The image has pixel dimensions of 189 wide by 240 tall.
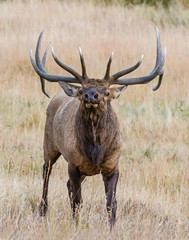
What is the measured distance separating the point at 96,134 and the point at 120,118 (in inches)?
178

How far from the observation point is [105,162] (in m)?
5.74

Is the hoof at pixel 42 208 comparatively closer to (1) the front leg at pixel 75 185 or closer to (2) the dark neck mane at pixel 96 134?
(1) the front leg at pixel 75 185

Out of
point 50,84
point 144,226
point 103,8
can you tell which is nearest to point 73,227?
point 144,226

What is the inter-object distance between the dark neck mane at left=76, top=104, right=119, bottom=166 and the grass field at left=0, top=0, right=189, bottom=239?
530 millimetres

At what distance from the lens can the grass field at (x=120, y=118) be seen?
5598 millimetres

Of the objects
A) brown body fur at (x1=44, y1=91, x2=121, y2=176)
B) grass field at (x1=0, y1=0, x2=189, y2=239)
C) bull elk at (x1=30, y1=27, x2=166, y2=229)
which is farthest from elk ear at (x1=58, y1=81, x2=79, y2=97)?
grass field at (x1=0, y1=0, x2=189, y2=239)

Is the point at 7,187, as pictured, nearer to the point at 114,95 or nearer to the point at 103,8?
the point at 114,95

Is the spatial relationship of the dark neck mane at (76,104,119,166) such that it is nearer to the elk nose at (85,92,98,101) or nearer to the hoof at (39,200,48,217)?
the elk nose at (85,92,98,101)

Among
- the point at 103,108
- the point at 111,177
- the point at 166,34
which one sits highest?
the point at 166,34

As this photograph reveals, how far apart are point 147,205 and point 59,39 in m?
8.52

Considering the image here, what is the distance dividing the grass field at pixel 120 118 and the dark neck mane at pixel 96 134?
53 centimetres

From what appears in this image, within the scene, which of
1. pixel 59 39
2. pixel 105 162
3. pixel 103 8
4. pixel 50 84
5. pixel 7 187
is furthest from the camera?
pixel 103 8

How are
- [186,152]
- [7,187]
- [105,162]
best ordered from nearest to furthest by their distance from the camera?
[105,162]
[7,187]
[186,152]

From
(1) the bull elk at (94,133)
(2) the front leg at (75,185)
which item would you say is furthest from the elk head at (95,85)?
(2) the front leg at (75,185)
